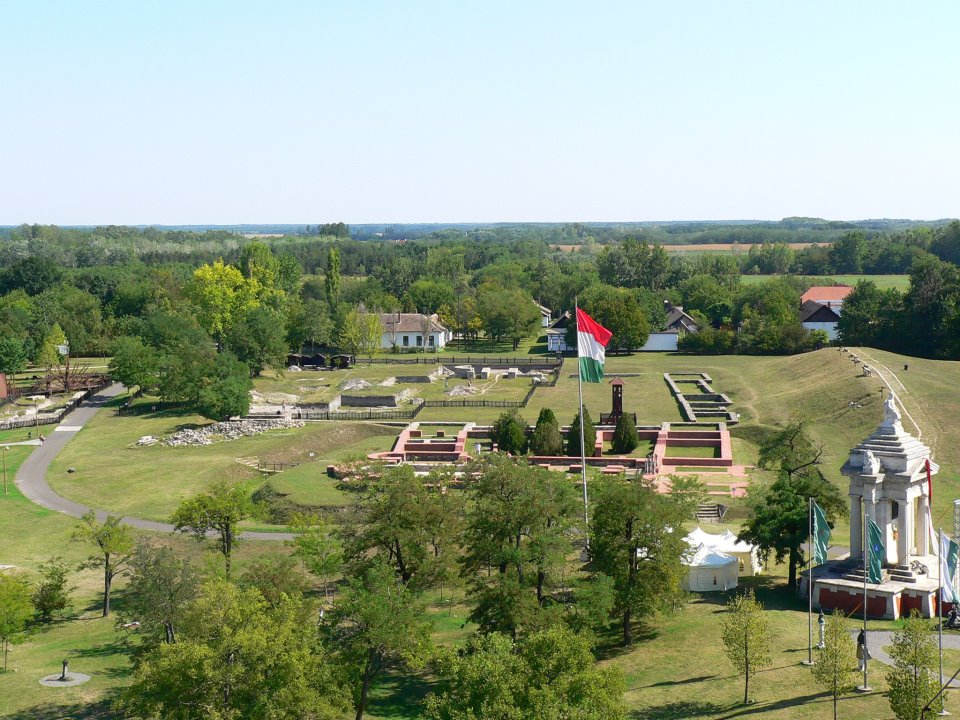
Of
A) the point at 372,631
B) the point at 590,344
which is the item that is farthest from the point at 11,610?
the point at 590,344

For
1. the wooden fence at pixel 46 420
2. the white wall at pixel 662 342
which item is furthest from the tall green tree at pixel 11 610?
the white wall at pixel 662 342

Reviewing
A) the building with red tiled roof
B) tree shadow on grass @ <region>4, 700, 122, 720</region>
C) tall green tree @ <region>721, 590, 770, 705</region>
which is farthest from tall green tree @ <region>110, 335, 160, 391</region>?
the building with red tiled roof

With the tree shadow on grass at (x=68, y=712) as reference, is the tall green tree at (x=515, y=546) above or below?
above

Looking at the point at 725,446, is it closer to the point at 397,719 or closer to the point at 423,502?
the point at 423,502

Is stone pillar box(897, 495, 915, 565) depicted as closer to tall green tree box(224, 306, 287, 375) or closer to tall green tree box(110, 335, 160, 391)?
tall green tree box(110, 335, 160, 391)

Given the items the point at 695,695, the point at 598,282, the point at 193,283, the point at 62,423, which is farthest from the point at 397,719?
the point at 598,282

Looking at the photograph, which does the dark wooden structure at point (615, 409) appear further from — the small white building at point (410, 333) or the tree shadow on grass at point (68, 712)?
the small white building at point (410, 333)

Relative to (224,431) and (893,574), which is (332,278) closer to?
(224,431)
